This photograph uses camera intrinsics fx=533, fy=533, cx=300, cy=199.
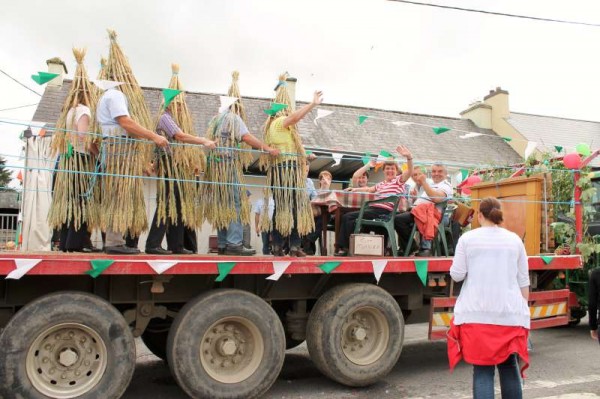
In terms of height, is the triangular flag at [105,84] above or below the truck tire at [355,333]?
above

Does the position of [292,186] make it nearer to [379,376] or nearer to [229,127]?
[229,127]

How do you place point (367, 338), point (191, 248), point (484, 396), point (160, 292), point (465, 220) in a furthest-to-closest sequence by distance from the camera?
point (465, 220) < point (191, 248) < point (367, 338) < point (160, 292) < point (484, 396)

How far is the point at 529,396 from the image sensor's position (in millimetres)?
4953

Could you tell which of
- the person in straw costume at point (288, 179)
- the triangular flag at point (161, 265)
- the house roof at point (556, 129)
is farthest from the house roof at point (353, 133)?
the triangular flag at point (161, 265)

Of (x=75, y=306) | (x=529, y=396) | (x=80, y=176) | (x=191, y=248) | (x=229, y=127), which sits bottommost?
(x=529, y=396)

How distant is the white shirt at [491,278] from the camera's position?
11.6 feet

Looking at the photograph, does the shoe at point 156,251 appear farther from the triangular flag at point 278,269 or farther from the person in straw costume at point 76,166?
the triangular flag at point 278,269

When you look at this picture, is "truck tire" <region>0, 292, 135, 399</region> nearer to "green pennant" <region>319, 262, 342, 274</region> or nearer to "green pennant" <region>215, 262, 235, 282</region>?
"green pennant" <region>215, 262, 235, 282</region>

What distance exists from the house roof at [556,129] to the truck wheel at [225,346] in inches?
714

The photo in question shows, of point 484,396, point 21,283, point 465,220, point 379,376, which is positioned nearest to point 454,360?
point 484,396

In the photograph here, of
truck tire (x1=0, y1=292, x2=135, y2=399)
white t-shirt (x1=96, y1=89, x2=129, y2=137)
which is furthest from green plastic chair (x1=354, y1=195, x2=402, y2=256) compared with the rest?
truck tire (x1=0, y1=292, x2=135, y2=399)

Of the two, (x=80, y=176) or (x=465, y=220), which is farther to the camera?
(x=465, y=220)

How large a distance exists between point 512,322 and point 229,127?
328 cm

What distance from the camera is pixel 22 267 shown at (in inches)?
153
